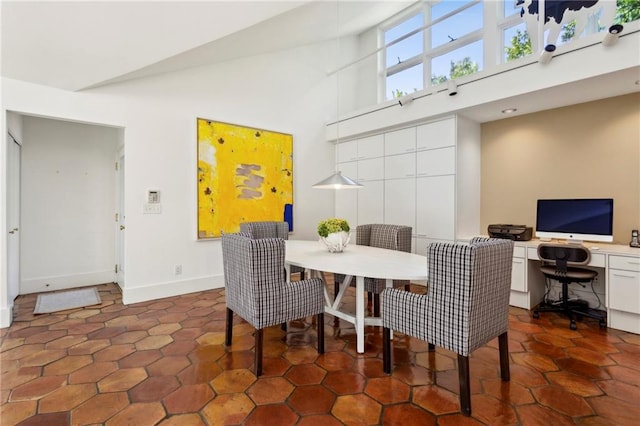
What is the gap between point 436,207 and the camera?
169 inches

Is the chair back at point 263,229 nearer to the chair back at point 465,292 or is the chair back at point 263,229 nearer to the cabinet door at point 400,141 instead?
the cabinet door at point 400,141

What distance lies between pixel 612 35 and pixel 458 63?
7.22 feet

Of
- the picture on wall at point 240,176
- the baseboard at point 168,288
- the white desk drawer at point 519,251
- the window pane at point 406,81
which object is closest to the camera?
the white desk drawer at point 519,251

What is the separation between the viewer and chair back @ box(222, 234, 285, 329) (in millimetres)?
2152

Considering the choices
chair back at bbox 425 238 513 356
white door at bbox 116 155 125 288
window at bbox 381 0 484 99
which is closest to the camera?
chair back at bbox 425 238 513 356

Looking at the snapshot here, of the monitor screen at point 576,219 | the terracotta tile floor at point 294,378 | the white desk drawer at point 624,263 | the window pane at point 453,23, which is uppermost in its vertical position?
the window pane at point 453,23

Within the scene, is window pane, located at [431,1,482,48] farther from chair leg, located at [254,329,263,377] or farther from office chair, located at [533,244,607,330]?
chair leg, located at [254,329,263,377]

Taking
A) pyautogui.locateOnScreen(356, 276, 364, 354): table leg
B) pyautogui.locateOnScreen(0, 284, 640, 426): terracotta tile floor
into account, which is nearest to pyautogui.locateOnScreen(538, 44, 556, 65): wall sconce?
pyautogui.locateOnScreen(0, 284, 640, 426): terracotta tile floor

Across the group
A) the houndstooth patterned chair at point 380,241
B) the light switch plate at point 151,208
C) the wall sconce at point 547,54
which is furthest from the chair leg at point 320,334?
the wall sconce at point 547,54

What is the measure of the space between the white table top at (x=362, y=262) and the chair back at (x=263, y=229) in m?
0.73

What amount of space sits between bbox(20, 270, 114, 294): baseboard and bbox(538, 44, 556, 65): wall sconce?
5917 millimetres

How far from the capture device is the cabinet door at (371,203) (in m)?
5.04

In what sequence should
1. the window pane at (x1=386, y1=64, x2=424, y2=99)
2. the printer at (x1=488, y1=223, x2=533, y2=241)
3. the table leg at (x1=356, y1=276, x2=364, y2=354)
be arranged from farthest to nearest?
the window pane at (x1=386, y1=64, x2=424, y2=99) < the printer at (x1=488, y1=223, x2=533, y2=241) < the table leg at (x1=356, y1=276, x2=364, y2=354)

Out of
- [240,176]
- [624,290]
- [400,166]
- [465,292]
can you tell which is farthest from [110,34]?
[624,290]
